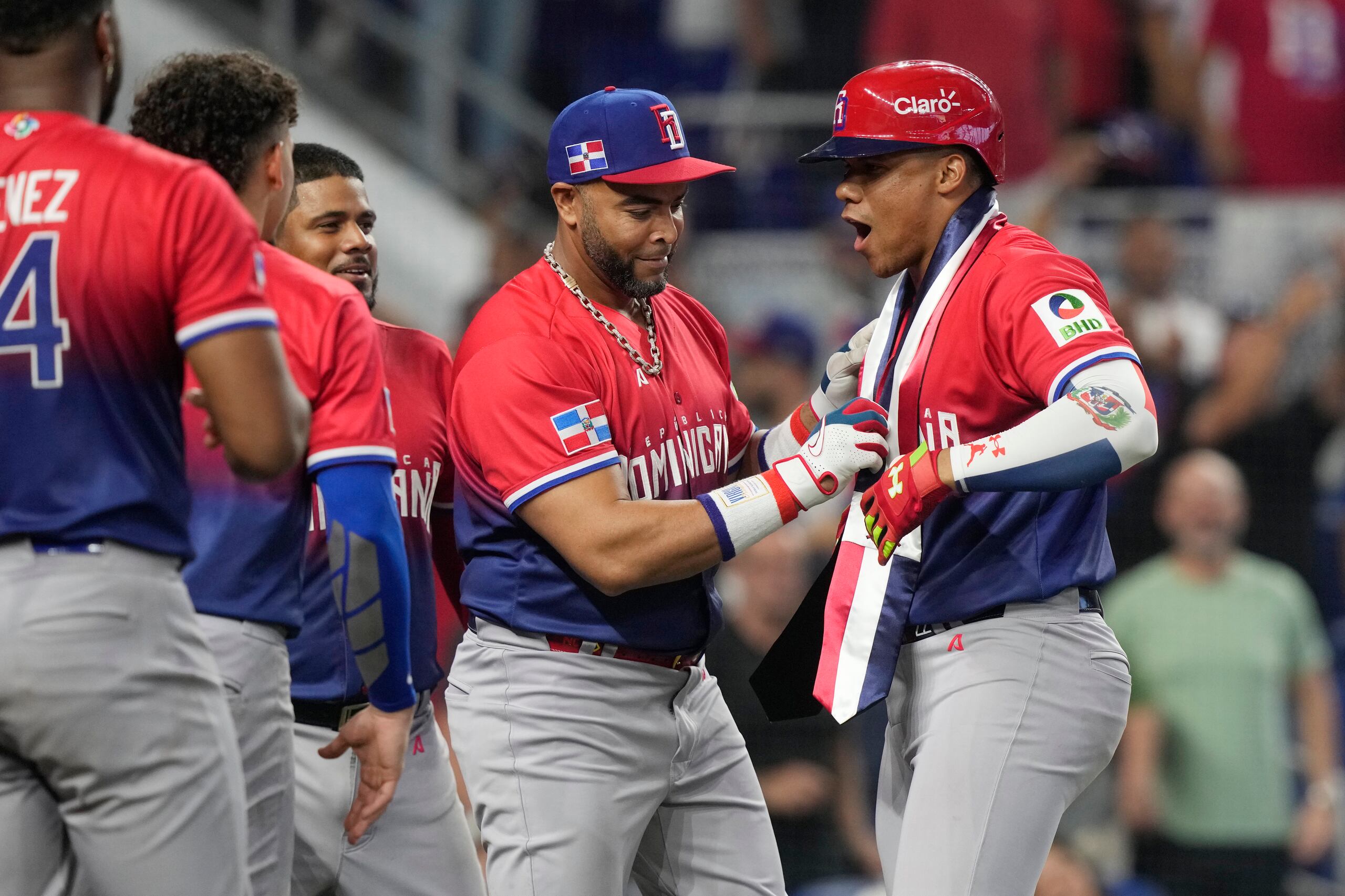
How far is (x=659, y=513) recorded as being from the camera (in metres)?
2.91

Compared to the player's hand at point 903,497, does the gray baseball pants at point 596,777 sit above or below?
below

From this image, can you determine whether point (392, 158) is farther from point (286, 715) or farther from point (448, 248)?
point (286, 715)

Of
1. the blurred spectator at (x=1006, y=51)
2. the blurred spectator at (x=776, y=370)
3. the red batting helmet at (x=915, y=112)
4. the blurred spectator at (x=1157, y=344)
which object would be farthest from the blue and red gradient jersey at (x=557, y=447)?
the blurred spectator at (x=1006, y=51)

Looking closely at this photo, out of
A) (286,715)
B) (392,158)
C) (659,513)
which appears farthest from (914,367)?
(392,158)

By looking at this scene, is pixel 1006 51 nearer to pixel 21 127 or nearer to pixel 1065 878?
pixel 1065 878

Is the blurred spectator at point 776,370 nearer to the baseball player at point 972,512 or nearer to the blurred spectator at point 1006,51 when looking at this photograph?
the blurred spectator at point 1006,51

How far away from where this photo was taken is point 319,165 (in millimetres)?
3326

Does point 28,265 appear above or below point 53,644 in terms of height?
above

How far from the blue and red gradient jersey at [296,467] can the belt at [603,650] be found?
52 cm

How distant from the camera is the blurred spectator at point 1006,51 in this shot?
766 centimetres

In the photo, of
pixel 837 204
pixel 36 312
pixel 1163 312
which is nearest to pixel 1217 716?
pixel 1163 312

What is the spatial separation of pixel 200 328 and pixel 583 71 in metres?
7.04

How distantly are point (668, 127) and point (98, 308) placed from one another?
145cm

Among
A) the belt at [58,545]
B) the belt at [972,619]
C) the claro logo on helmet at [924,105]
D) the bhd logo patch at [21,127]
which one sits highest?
the claro logo on helmet at [924,105]
